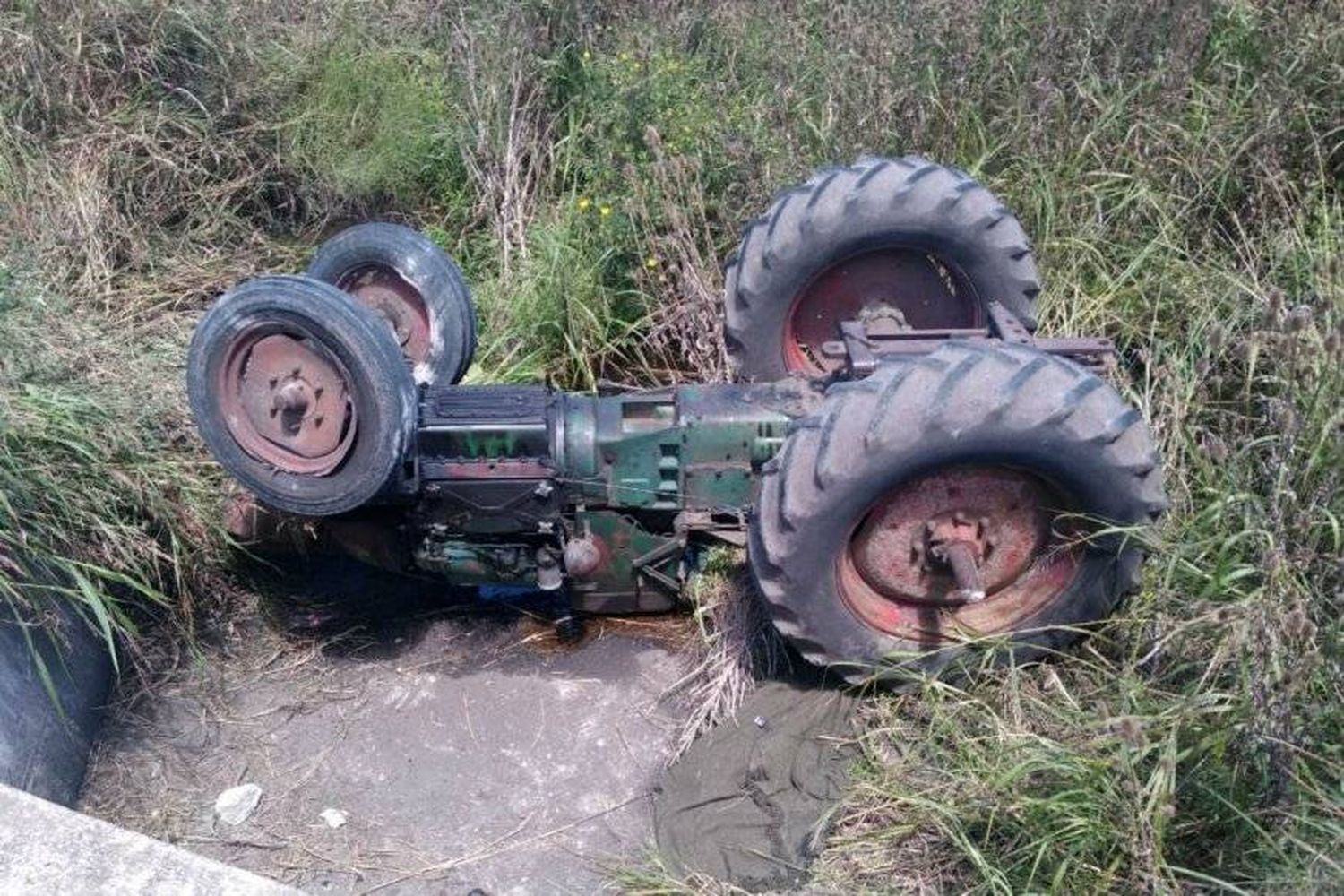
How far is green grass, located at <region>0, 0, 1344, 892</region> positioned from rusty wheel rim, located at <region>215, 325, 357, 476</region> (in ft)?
2.04

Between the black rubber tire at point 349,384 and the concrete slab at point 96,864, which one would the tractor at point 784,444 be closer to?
the black rubber tire at point 349,384

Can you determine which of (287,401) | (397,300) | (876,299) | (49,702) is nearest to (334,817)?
(49,702)

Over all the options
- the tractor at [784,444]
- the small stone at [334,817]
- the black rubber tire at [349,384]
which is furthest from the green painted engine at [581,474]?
the small stone at [334,817]

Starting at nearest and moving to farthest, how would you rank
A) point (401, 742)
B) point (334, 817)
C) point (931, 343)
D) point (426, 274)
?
point (334, 817) → point (931, 343) → point (401, 742) → point (426, 274)

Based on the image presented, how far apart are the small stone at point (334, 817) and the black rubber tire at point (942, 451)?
127 centimetres

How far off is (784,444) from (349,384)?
3.57 ft

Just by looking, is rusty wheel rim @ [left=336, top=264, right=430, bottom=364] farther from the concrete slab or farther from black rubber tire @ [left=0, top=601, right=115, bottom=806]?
the concrete slab

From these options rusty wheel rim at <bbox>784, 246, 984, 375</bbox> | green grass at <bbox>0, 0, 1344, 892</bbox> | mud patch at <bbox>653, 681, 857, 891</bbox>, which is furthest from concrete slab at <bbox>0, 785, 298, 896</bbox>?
rusty wheel rim at <bbox>784, 246, 984, 375</bbox>

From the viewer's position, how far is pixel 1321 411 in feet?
9.30

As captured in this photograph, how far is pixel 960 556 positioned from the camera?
2971 millimetres

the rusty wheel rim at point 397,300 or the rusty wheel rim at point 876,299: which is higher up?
the rusty wheel rim at point 876,299

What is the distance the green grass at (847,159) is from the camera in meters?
2.54

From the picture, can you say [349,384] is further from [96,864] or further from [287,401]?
[96,864]

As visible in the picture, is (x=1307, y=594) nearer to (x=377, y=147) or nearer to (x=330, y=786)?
(x=330, y=786)
